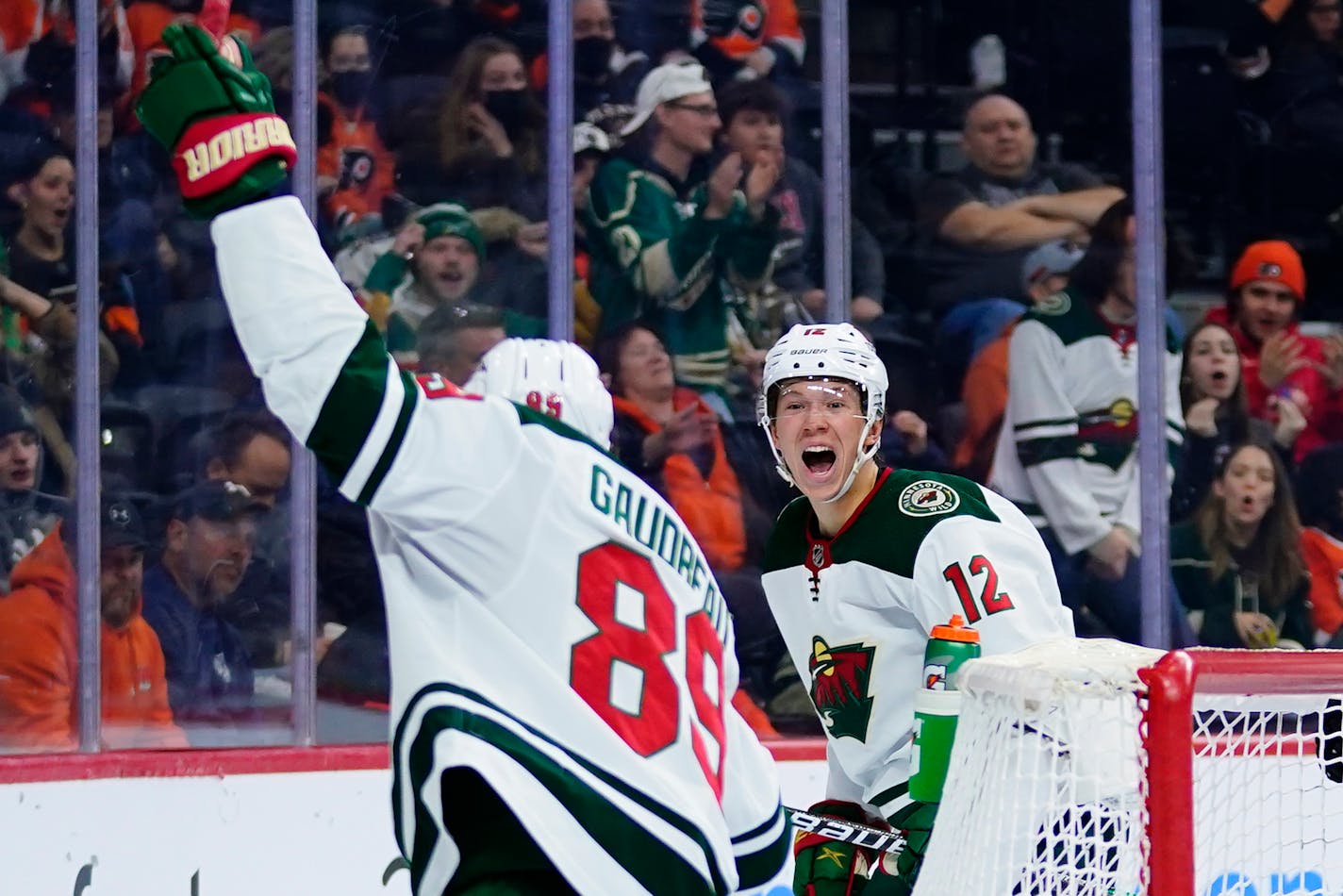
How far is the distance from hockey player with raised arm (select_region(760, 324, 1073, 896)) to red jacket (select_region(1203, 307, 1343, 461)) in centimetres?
A: 204

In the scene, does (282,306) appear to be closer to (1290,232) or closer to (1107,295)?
(1107,295)

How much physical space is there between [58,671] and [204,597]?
1.03 ft

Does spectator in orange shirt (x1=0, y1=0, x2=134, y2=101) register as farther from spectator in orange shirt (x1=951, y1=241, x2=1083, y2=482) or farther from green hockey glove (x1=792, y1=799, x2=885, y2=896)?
green hockey glove (x1=792, y1=799, x2=885, y2=896)

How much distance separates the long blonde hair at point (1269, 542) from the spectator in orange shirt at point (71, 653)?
2.23m

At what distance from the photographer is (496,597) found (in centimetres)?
206

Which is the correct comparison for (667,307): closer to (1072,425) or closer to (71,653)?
(1072,425)

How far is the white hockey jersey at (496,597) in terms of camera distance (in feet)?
6.50

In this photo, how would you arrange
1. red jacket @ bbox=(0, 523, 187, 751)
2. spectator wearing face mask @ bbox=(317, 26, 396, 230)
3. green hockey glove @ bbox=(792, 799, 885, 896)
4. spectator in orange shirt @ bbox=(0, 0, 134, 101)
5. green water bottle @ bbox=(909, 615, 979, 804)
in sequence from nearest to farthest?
green water bottle @ bbox=(909, 615, 979, 804) → green hockey glove @ bbox=(792, 799, 885, 896) → red jacket @ bbox=(0, 523, 187, 751) → spectator in orange shirt @ bbox=(0, 0, 134, 101) → spectator wearing face mask @ bbox=(317, 26, 396, 230)

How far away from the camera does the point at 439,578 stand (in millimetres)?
2061

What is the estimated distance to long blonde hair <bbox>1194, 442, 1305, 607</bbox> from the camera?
4.62 m

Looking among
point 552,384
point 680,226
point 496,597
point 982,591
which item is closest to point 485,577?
point 496,597

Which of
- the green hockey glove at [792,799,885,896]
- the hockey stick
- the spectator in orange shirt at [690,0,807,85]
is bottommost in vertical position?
the green hockey glove at [792,799,885,896]

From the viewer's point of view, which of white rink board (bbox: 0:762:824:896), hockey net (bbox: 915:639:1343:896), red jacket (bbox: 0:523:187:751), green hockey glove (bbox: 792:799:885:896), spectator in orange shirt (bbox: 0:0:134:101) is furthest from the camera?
spectator in orange shirt (bbox: 0:0:134:101)

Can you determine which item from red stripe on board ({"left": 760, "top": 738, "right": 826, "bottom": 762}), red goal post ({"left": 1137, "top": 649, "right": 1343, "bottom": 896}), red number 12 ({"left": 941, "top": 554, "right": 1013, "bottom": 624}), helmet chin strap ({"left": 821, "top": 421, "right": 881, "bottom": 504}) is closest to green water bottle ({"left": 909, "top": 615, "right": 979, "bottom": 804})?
red number 12 ({"left": 941, "top": 554, "right": 1013, "bottom": 624})
